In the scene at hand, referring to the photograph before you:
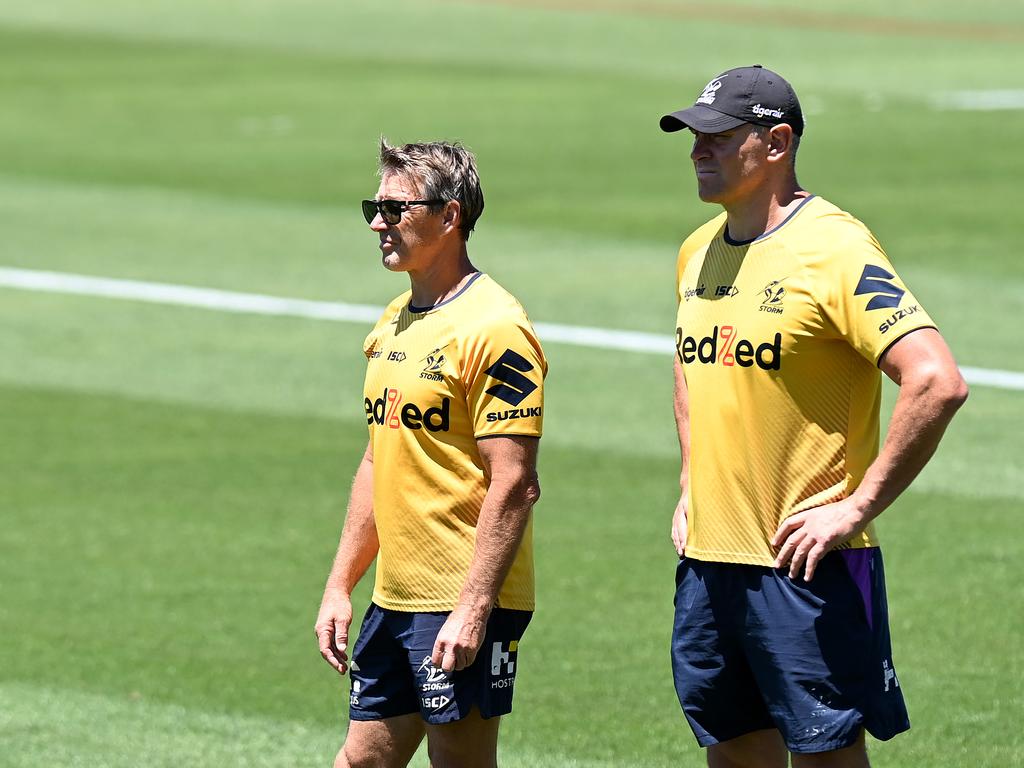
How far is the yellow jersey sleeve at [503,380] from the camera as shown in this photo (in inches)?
219

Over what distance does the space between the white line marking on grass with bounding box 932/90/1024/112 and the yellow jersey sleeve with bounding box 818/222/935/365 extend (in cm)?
2289

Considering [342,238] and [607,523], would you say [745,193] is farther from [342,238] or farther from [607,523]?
[342,238]

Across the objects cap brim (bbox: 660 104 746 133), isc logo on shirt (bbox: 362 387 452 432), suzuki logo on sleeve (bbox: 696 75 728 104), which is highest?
suzuki logo on sleeve (bbox: 696 75 728 104)

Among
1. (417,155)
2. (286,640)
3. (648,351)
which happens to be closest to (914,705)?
(286,640)

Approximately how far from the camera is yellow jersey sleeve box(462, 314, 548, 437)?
219 inches

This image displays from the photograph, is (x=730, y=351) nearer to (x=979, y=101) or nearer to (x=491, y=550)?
(x=491, y=550)

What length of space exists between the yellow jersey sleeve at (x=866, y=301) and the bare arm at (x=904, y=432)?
0.13ft

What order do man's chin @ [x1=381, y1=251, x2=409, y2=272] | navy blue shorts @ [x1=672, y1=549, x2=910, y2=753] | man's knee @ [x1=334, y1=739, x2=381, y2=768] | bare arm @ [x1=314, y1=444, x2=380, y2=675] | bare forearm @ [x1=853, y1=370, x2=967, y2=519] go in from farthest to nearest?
bare arm @ [x1=314, y1=444, x2=380, y2=675] → man's knee @ [x1=334, y1=739, x2=381, y2=768] → man's chin @ [x1=381, y1=251, x2=409, y2=272] → navy blue shorts @ [x1=672, y1=549, x2=910, y2=753] → bare forearm @ [x1=853, y1=370, x2=967, y2=519]

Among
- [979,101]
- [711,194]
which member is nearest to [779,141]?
[711,194]

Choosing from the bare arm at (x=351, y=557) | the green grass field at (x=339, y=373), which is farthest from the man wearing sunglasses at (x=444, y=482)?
the green grass field at (x=339, y=373)

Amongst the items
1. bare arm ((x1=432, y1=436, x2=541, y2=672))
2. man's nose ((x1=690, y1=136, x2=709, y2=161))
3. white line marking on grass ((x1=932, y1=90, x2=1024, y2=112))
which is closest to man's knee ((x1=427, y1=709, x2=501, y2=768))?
bare arm ((x1=432, y1=436, x2=541, y2=672))

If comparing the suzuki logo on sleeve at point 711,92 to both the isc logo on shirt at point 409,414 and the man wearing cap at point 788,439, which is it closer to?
the man wearing cap at point 788,439

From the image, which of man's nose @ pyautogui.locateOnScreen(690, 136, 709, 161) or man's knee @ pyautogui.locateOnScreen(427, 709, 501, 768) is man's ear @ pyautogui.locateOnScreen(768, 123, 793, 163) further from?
man's knee @ pyautogui.locateOnScreen(427, 709, 501, 768)

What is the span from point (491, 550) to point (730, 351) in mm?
902
